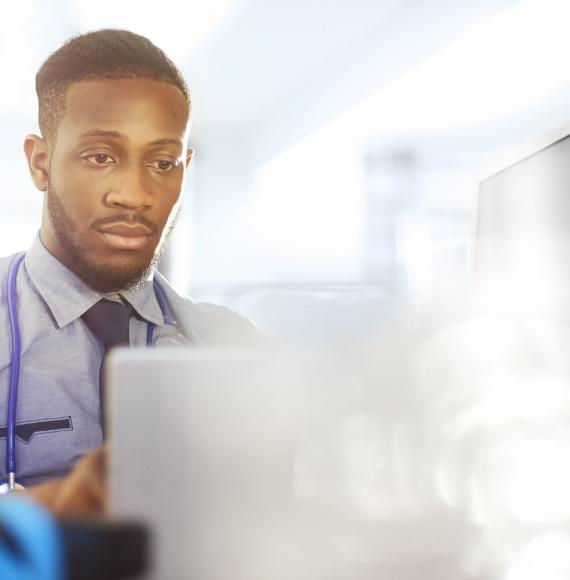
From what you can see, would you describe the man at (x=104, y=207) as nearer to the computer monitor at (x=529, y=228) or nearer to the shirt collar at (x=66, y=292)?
the shirt collar at (x=66, y=292)

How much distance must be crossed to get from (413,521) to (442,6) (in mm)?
2462

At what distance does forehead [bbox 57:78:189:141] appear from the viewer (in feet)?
3.33

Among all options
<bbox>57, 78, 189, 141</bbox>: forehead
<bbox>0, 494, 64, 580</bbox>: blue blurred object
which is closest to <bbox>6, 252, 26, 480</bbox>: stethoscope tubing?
<bbox>57, 78, 189, 141</bbox>: forehead

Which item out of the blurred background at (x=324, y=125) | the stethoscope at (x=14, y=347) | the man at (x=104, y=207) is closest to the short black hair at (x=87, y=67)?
the man at (x=104, y=207)

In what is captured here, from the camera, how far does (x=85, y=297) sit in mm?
926

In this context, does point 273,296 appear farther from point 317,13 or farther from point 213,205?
point 317,13

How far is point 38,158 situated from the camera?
41.8 inches

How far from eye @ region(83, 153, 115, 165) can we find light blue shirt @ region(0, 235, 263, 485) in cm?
13

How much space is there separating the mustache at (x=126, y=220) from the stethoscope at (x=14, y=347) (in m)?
0.09

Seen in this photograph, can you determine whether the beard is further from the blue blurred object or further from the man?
the blue blurred object

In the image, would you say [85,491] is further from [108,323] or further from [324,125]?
[324,125]

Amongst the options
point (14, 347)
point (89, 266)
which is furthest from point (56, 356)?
point (89, 266)

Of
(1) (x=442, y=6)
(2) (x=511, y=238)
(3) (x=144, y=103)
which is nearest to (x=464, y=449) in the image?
(2) (x=511, y=238)

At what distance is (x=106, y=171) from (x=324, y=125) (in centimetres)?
229
